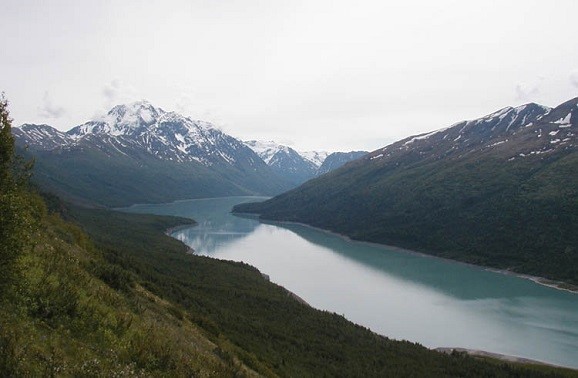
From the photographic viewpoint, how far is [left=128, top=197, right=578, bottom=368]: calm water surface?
2788 inches

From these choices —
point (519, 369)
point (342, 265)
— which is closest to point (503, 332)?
point (519, 369)

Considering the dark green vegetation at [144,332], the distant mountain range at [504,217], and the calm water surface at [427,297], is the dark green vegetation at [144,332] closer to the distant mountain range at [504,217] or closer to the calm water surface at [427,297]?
the calm water surface at [427,297]

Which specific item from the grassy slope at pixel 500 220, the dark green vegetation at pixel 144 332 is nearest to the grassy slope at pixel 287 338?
the dark green vegetation at pixel 144 332

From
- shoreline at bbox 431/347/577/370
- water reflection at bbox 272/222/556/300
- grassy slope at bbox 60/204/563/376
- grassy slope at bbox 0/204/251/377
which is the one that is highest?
grassy slope at bbox 0/204/251/377

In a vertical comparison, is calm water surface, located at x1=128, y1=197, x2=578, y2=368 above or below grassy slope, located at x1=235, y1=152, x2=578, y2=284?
below

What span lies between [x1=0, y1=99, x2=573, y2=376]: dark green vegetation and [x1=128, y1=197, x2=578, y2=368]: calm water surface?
15.3 m

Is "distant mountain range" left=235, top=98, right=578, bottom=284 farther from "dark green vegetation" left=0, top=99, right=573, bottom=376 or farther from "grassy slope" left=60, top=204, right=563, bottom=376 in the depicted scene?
"dark green vegetation" left=0, top=99, right=573, bottom=376

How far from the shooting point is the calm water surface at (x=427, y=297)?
70.8 meters

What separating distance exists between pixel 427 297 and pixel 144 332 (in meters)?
85.5

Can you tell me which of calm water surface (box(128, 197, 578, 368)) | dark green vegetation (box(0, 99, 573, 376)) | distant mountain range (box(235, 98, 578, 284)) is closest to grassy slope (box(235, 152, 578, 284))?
distant mountain range (box(235, 98, 578, 284))

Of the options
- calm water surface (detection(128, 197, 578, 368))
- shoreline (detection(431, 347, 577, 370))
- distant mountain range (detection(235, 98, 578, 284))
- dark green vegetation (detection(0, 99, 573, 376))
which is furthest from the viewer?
distant mountain range (detection(235, 98, 578, 284))

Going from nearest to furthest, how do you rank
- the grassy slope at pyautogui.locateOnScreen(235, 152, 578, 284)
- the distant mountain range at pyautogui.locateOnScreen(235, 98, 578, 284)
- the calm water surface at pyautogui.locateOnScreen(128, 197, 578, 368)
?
1. the calm water surface at pyautogui.locateOnScreen(128, 197, 578, 368)
2. the grassy slope at pyautogui.locateOnScreen(235, 152, 578, 284)
3. the distant mountain range at pyautogui.locateOnScreen(235, 98, 578, 284)

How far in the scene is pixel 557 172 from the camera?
16212 centimetres

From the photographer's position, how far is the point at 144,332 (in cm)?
1811
